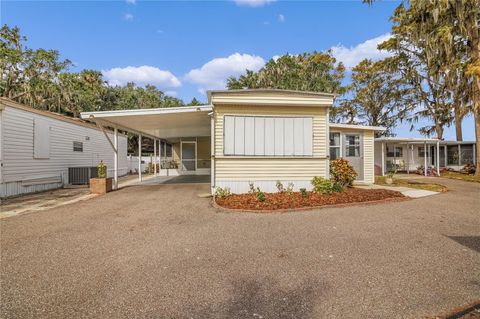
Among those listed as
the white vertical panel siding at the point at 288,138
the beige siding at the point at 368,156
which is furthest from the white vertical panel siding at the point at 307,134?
the beige siding at the point at 368,156

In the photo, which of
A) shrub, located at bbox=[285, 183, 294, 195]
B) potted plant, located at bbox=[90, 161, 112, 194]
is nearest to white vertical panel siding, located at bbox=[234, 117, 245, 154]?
shrub, located at bbox=[285, 183, 294, 195]

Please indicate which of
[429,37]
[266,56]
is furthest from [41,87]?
[429,37]

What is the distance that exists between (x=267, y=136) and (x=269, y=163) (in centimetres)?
92

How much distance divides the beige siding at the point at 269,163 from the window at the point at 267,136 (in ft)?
0.56

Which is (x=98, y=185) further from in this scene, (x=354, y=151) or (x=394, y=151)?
(x=394, y=151)

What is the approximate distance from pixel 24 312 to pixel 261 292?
89.1 inches

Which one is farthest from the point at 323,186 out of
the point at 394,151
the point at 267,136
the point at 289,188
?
the point at 394,151

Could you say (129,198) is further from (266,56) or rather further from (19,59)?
(266,56)

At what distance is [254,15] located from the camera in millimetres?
13391

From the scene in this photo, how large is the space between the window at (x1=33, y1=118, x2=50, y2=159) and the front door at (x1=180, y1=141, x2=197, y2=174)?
7907 mm

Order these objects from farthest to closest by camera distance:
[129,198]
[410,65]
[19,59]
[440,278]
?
[410,65]
[19,59]
[129,198]
[440,278]

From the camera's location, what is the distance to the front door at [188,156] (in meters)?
17.8

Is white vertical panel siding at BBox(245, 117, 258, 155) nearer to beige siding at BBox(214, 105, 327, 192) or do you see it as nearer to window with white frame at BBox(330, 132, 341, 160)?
beige siding at BBox(214, 105, 327, 192)

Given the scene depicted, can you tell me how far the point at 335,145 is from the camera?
11.7m
